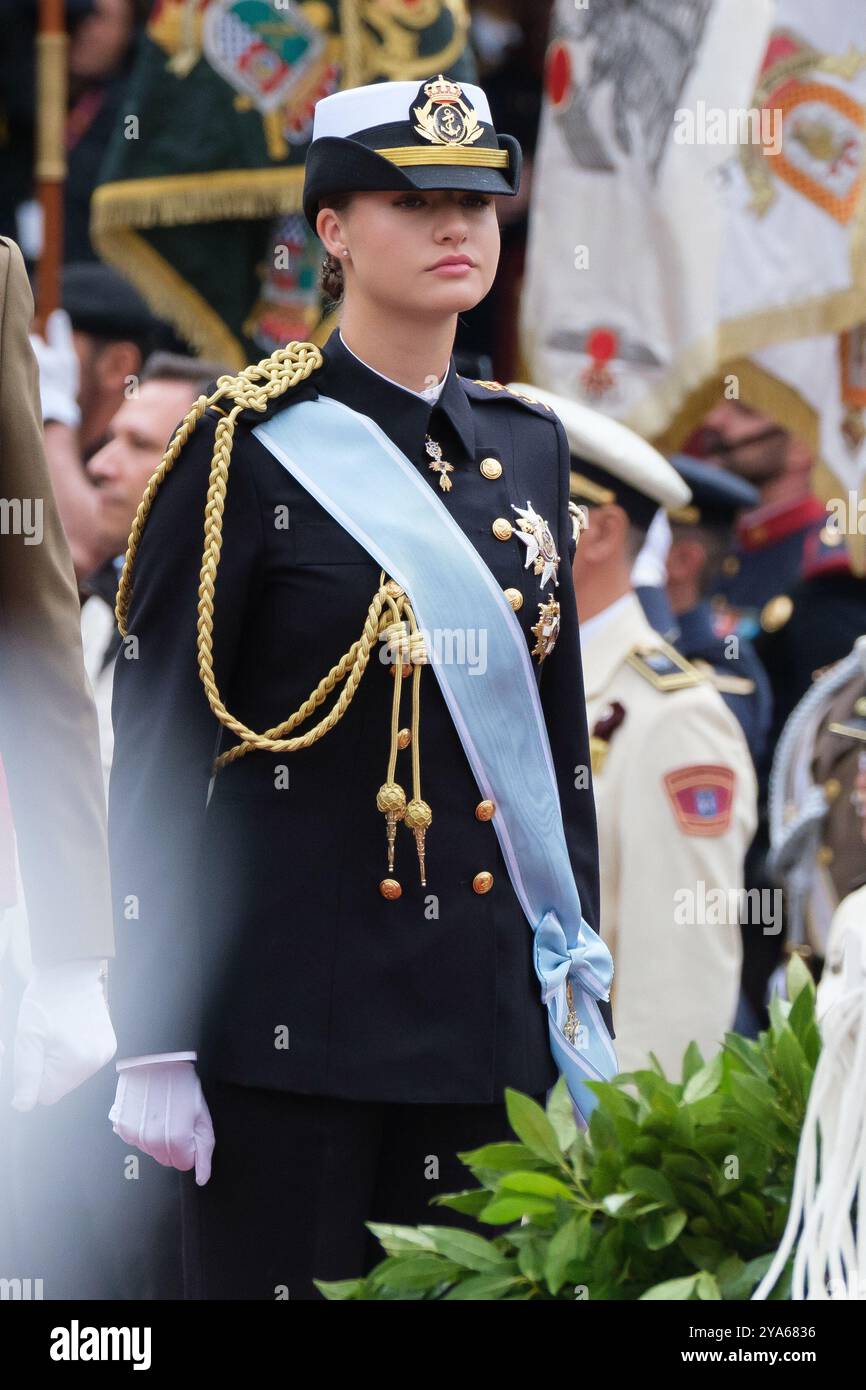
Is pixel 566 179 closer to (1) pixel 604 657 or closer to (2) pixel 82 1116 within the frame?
(1) pixel 604 657

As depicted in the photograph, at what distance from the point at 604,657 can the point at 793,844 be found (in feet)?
3.43

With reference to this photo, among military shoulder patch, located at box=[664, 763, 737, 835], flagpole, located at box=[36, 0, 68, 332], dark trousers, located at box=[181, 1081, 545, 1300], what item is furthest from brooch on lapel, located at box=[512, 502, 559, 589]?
flagpole, located at box=[36, 0, 68, 332]

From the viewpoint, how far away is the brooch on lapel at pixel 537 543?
3.94 metres

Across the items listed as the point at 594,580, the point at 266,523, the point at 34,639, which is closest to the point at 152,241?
the point at 594,580

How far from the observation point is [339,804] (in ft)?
12.4

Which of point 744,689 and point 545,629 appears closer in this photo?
point 545,629

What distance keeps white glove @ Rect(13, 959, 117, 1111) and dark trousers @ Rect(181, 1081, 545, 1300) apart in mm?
509

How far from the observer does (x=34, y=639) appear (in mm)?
3297

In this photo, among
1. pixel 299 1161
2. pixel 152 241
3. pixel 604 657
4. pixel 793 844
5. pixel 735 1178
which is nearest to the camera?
pixel 735 1178

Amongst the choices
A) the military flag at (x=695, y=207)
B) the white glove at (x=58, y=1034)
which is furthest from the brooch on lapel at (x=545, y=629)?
the military flag at (x=695, y=207)

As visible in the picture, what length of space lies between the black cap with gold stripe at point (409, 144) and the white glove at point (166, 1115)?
121cm

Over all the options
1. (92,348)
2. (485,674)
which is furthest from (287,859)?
(92,348)

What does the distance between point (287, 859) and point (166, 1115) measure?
1.23ft

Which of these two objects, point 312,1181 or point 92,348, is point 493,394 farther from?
point 92,348
